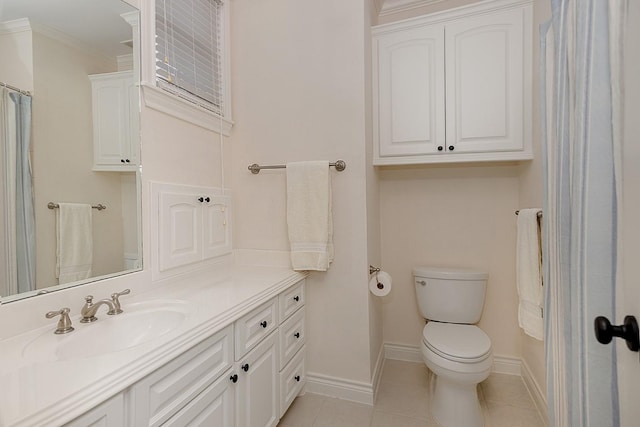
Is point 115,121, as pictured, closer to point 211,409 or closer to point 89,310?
point 89,310

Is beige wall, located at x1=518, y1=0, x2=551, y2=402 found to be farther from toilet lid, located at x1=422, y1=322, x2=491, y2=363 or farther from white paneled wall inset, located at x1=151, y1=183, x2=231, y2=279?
white paneled wall inset, located at x1=151, y1=183, x2=231, y2=279

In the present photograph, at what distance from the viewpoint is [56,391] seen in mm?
620

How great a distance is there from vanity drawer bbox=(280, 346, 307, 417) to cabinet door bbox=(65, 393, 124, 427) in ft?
3.04

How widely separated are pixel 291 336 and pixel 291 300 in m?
0.20

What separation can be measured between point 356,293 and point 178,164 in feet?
4.08

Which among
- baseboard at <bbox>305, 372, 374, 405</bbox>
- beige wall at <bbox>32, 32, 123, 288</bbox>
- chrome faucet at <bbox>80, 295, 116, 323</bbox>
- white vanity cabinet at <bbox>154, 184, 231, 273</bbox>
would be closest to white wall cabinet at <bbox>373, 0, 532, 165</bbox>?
white vanity cabinet at <bbox>154, 184, 231, 273</bbox>

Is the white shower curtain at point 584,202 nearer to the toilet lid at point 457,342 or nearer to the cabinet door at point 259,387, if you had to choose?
the toilet lid at point 457,342

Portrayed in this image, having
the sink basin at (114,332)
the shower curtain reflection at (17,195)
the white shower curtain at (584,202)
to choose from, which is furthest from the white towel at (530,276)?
the shower curtain reflection at (17,195)

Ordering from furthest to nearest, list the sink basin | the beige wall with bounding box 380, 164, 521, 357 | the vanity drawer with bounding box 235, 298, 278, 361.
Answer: the beige wall with bounding box 380, 164, 521, 357
the vanity drawer with bounding box 235, 298, 278, 361
the sink basin

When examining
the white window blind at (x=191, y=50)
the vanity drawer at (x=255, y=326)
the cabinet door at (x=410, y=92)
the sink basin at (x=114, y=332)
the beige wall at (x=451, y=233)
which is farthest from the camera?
the beige wall at (x=451, y=233)

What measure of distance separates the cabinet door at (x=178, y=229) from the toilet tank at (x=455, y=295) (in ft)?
4.93

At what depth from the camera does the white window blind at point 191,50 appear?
1.47 metres

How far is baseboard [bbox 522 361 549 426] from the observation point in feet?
5.31

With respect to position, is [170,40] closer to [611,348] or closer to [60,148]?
[60,148]
